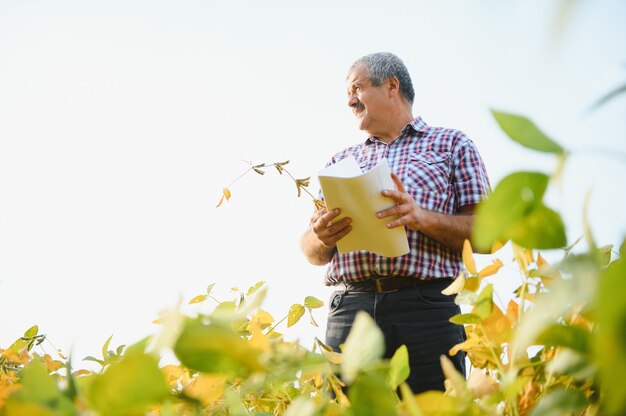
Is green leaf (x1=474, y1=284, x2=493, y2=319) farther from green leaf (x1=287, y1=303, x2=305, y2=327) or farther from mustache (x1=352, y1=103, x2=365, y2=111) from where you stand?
mustache (x1=352, y1=103, x2=365, y2=111)

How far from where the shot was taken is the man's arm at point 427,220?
1.43 metres

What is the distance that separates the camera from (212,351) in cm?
21

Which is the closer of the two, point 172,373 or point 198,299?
point 172,373

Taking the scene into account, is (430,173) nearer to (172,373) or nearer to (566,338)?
(172,373)

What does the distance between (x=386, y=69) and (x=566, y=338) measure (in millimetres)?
2106

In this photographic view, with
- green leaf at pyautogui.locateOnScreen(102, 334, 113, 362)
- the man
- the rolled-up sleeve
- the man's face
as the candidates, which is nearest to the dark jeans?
the man

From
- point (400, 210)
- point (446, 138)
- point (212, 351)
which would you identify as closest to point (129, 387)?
point (212, 351)

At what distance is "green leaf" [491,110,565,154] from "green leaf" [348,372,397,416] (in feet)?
0.36

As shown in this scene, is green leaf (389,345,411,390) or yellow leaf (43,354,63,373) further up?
green leaf (389,345,411,390)

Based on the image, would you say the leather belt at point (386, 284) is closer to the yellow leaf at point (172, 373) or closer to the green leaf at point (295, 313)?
the green leaf at point (295, 313)

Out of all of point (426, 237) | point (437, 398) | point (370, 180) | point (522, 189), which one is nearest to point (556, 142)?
point (522, 189)

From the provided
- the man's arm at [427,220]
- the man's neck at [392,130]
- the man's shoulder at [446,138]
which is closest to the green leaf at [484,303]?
the man's arm at [427,220]

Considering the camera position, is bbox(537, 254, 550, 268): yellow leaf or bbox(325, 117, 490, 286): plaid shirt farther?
bbox(325, 117, 490, 286): plaid shirt

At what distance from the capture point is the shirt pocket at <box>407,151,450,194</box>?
1.80 metres
